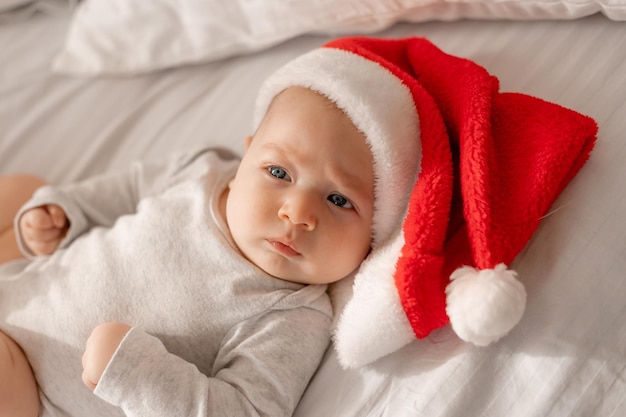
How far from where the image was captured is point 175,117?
1.45 meters

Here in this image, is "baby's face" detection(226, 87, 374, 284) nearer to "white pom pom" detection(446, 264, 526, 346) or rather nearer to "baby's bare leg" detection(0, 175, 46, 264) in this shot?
"white pom pom" detection(446, 264, 526, 346)

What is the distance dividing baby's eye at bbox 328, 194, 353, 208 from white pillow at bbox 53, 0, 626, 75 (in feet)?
1.49

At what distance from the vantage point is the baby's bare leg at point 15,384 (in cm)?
96

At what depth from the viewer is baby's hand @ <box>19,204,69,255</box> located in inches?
46.8

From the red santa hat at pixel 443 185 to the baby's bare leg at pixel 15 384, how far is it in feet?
1.61

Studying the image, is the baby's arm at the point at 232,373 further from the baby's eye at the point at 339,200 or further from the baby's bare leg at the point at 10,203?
the baby's bare leg at the point at 10,203

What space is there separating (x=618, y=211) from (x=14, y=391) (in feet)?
3.02

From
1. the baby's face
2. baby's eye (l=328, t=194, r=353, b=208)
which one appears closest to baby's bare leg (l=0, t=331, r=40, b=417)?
the baby's face

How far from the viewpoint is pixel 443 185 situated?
2.95 feet

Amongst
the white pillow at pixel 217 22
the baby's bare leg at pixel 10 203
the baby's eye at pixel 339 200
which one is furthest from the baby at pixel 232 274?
the white pillow at pixel 217 22

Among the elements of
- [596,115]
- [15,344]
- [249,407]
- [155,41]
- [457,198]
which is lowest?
[15,344]

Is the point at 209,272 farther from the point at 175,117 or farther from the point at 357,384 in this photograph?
the point at 175,117

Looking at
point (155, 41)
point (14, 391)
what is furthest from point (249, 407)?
point (155, 41)

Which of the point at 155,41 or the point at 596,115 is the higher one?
the point at 596,115
